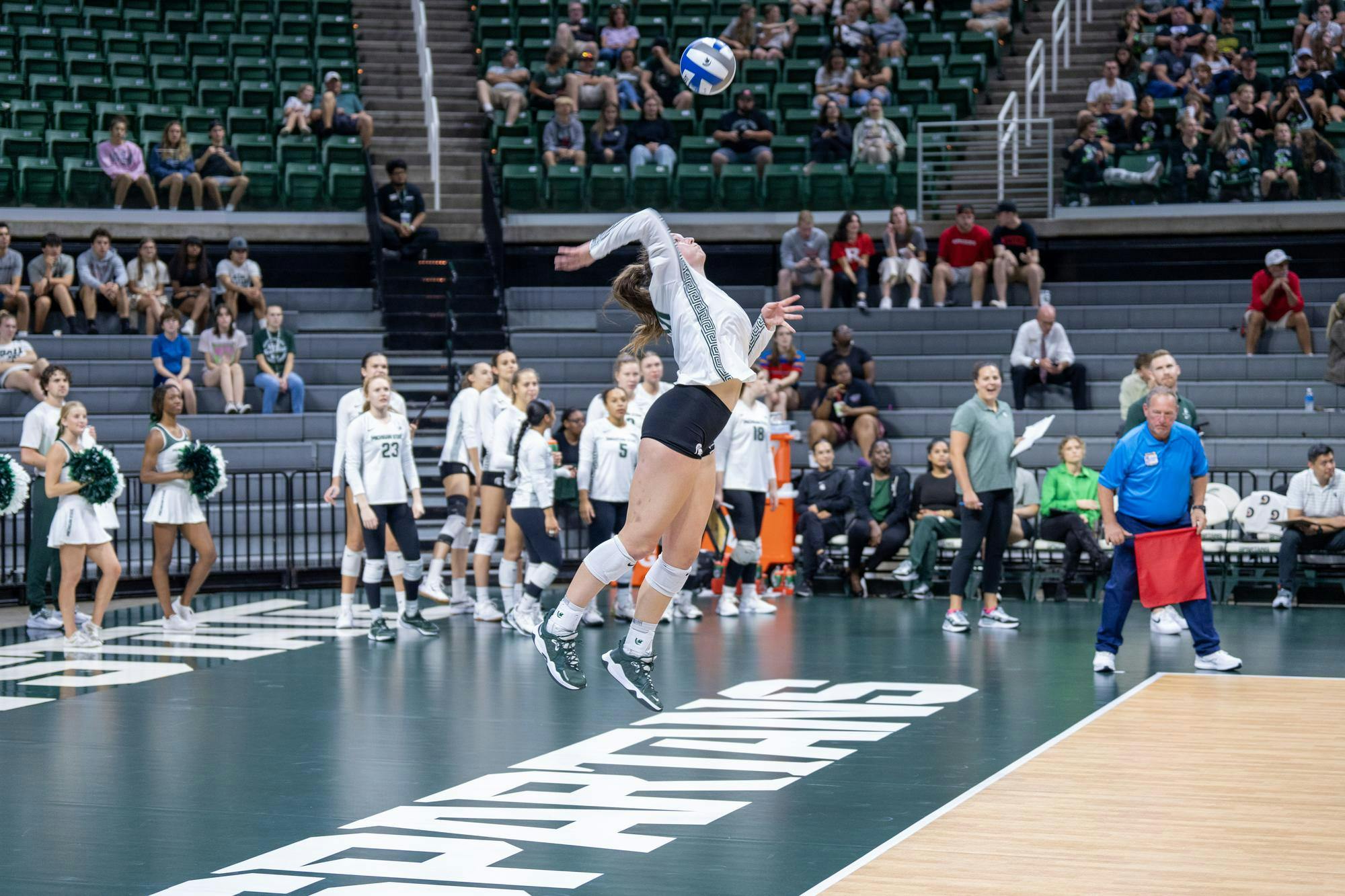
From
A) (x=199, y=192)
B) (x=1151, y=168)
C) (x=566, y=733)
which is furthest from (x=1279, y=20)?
(x=566, y=733)

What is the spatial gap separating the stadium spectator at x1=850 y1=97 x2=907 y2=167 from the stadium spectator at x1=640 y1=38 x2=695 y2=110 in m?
2.56

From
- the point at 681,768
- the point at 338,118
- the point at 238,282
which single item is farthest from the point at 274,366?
the point at 681,768

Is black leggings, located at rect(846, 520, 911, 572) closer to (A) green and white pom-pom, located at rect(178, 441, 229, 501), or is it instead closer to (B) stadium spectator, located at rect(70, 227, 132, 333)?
(A) green and white pom-pom, located at rect(178, 441, 229, 501)

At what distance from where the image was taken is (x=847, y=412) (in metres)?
16.3

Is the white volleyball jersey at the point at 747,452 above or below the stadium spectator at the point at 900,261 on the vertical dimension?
below

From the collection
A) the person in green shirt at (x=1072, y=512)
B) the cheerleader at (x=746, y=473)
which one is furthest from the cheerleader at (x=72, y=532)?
the person in green shirt at (x=1072, y=512)

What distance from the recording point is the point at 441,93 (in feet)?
75.4

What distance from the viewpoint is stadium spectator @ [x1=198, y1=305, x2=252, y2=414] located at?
55.1ft

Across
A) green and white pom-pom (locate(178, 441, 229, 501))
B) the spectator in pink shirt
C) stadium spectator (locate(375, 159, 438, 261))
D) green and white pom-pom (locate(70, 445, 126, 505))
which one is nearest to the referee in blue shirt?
green and white pom-pom (locate(178, 441, 229, 501))

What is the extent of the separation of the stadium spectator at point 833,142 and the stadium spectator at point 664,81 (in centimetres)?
203

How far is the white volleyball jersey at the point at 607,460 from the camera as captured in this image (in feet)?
37.9

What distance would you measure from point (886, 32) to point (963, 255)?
4813 mm

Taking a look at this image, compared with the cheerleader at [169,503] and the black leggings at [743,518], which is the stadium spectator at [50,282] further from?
the black leggings at [743,518]

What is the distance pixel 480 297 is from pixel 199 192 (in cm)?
360
